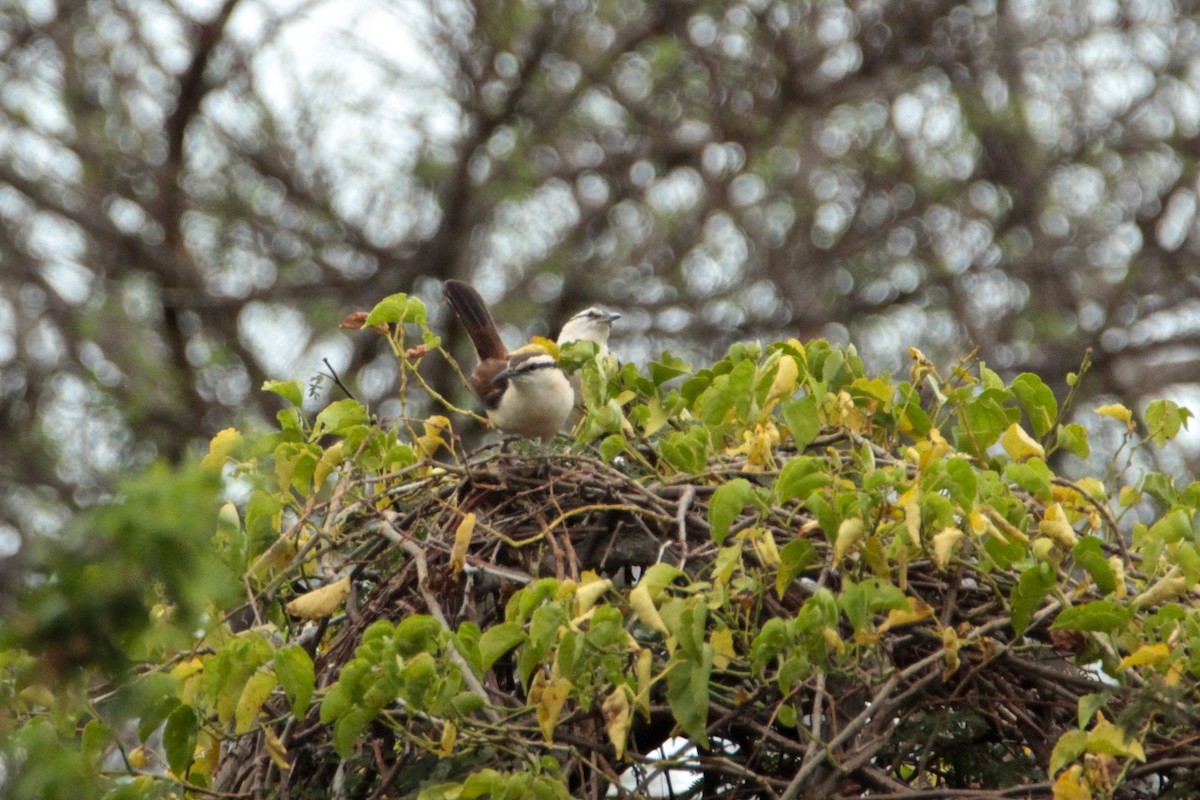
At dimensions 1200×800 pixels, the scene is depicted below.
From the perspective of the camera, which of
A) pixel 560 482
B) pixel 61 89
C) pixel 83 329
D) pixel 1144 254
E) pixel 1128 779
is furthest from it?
pixel 1144 254

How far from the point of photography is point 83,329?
8.71 metres

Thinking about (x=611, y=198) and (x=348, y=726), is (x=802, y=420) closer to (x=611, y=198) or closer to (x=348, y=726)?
(x=348, y=726)

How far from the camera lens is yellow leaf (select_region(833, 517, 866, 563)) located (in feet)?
8.05

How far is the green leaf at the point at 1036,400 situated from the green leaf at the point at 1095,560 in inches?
19.8

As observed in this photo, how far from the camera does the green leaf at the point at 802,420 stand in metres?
2.83

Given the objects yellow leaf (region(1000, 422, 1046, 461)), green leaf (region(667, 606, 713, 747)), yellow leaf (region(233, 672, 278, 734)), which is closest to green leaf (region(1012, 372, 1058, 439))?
yellow leaf (region(1000, 422, 1046, 461))

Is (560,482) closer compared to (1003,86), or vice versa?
(560,482)

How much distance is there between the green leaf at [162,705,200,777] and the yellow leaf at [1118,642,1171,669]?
1.58 metres

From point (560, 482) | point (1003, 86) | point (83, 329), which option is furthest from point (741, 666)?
point (1003, 86)

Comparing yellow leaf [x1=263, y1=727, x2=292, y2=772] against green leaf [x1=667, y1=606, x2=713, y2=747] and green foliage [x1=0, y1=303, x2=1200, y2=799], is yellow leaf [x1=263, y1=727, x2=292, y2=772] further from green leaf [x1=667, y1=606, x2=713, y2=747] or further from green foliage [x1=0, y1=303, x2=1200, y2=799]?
green leaf [x1=667, y1=606, x2=713, y2=747]

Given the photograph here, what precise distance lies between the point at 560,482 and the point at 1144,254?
26.8ft

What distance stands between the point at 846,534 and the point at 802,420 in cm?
42

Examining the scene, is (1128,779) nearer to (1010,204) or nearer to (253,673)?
(253,673)

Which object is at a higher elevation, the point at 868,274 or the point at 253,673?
the point at 253,673
